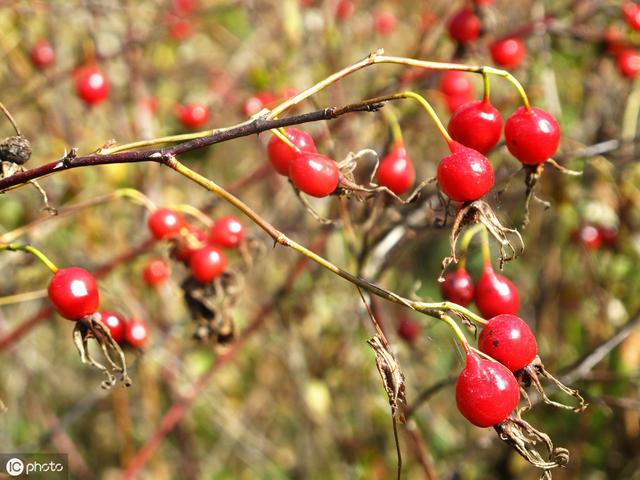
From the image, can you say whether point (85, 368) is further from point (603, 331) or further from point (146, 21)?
point (603, 331)

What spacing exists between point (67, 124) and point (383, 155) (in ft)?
5.77

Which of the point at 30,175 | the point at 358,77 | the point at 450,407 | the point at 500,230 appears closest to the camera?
the point at 30,175

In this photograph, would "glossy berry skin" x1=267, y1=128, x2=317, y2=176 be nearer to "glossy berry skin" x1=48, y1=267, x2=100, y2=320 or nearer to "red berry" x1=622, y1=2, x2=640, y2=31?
"glossy berry skin" x1=48, y1=267, x2=100, y2=320

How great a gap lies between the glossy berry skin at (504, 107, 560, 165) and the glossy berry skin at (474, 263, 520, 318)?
253mm

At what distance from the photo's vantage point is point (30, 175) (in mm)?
1054

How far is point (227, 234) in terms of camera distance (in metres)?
1.72

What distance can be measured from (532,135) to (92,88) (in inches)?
74.6

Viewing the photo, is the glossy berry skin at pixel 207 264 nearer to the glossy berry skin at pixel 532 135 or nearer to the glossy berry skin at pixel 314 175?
the glossy berry skin at pixel 314 175

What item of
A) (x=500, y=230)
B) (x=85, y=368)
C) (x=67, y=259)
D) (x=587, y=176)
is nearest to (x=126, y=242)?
(x=67, y=259)

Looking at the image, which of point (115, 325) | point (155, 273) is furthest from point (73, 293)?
point (155, 273)

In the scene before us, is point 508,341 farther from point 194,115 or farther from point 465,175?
point 194,115

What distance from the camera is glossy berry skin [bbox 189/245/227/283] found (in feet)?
5.49

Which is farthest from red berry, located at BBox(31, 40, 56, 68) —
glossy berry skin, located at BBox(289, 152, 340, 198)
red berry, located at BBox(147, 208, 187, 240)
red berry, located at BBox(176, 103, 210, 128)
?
glossy berry skin, located at BBox(289, 152, 340, 198)

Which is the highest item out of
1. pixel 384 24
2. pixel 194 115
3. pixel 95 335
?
pixel 95 335
